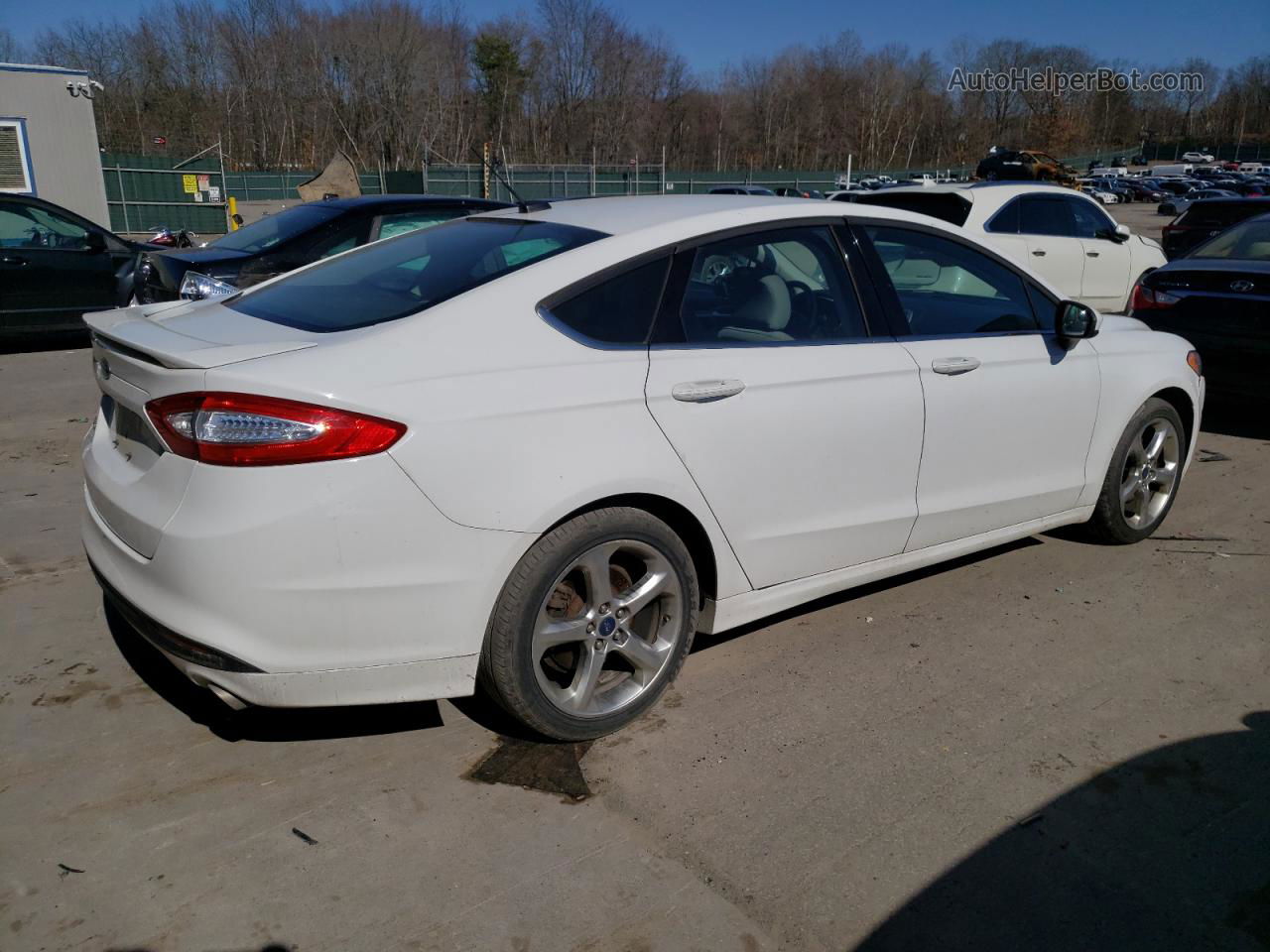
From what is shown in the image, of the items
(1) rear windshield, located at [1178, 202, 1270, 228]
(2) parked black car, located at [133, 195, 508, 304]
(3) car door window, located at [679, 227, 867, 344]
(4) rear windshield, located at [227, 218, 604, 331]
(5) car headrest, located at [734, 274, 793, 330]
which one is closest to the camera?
(4) rear windshield, located at [227, 218, 604, 331]

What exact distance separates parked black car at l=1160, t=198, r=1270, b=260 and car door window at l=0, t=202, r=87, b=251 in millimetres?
13707

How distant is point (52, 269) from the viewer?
34.3 feet

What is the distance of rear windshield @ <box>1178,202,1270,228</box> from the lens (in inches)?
555

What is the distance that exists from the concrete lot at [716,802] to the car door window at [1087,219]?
7700 millimetres

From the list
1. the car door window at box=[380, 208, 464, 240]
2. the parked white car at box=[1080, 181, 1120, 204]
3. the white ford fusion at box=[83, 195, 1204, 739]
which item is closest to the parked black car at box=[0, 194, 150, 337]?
the car door window at box=[380, 208, 464, 240]

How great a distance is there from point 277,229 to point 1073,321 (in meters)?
6.45

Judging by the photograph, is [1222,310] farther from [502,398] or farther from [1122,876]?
[502,398]

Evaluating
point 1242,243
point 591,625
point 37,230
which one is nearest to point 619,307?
point 591,625

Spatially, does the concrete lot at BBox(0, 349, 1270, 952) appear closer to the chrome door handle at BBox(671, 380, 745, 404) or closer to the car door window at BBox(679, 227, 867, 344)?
the chrome door handle at BBox(671, 380, 745, 404)

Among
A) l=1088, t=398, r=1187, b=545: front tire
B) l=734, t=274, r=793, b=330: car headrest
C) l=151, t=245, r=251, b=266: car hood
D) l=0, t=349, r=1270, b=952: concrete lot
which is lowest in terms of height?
l=0, t=349, r=1270, b=952: concrete lot

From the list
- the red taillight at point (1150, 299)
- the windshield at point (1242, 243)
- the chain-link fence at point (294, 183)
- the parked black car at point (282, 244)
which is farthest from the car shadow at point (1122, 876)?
the chain-link fence at point (294, 183)

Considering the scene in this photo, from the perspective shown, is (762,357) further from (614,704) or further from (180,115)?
(180,115)

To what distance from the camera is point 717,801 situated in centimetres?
290

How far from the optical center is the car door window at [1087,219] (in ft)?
35.5
